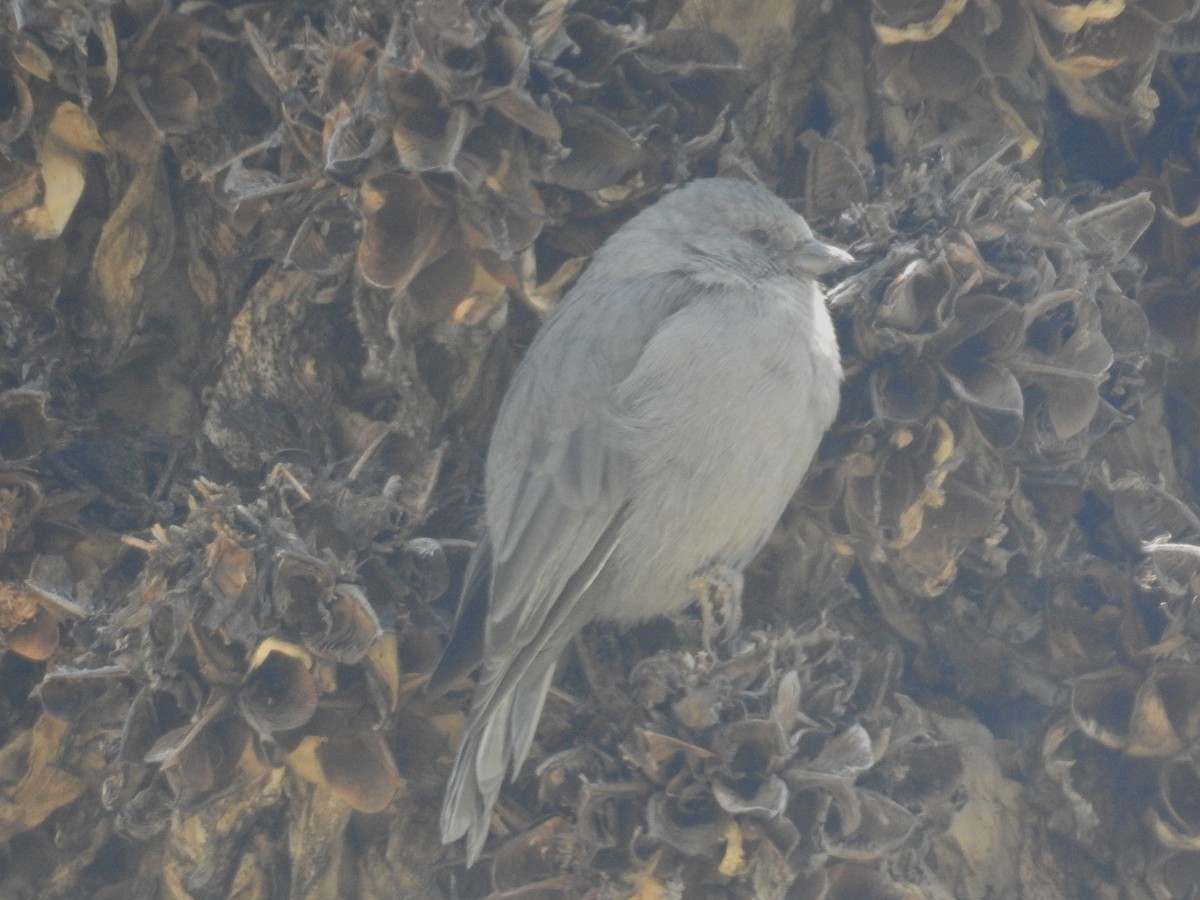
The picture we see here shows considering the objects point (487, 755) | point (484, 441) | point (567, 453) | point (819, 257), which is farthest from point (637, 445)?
point (487, 755)

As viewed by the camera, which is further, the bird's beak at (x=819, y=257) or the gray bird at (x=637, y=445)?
the bird's beak at (x=819, y=257)

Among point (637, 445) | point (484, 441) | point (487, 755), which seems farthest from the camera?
point (484, 441)

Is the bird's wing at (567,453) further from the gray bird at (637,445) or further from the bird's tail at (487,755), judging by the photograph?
the bird's tail at (487,755)

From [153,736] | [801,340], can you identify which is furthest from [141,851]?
[801,340]

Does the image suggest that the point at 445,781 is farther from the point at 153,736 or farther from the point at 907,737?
the point at 907,737

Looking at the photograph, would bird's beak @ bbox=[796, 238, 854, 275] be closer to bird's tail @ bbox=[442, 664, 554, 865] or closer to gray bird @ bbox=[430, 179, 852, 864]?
gray bird @ bbox=[430, 179, 852, 864]

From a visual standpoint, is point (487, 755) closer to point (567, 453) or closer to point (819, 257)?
point (567, 453)

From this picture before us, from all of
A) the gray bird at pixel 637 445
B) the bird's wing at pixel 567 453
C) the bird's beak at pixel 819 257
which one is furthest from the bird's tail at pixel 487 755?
the bird's beak at pixel 819 257

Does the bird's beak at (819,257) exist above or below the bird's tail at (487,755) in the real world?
above
